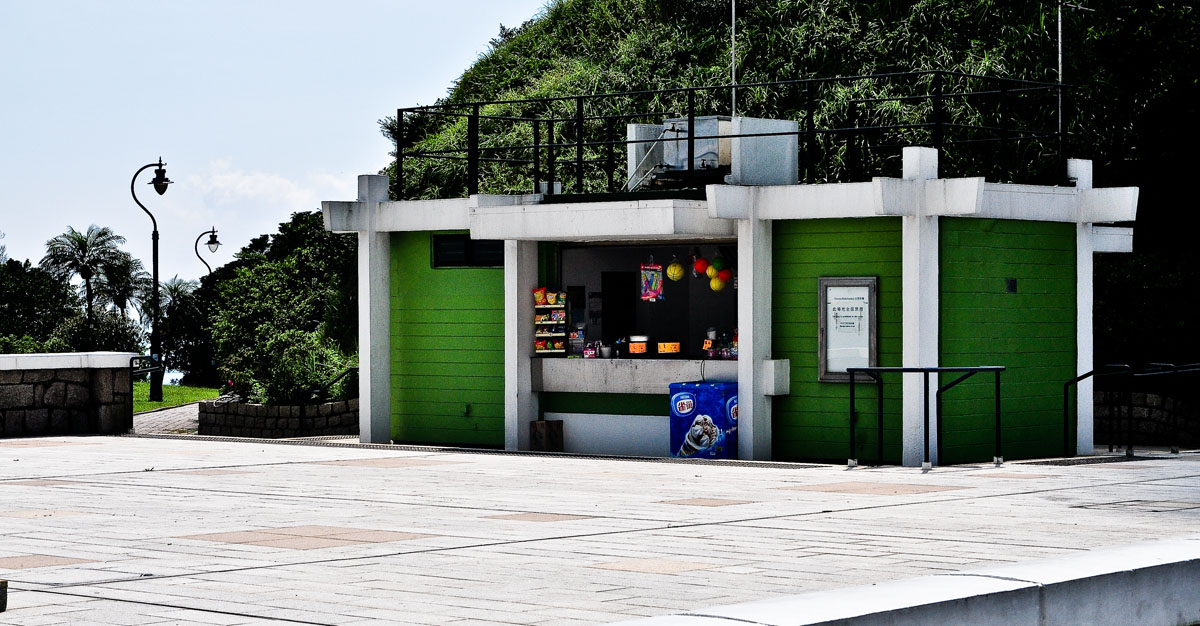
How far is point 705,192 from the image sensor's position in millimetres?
17984

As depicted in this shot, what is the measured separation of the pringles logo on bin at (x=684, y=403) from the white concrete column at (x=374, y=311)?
412 cm

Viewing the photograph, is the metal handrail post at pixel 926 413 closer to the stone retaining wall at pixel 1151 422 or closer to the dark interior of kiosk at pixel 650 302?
the dark interior of kiosk at pixel 650 302

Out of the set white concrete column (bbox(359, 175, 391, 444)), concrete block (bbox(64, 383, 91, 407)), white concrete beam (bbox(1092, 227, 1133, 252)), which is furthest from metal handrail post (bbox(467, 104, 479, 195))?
white concrete beam (bbox(1092, 227, 1133, 252))

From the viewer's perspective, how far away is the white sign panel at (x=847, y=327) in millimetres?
17375

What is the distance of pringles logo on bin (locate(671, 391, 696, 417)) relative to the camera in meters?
18.1

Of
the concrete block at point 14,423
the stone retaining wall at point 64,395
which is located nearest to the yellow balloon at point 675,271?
the stone retaining wall at point 64,395

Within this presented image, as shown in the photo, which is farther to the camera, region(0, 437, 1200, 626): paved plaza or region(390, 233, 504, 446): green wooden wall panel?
region(390, 233, 504, 446): green wooden wall panel

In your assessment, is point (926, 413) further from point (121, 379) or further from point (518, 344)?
point (121, 379)

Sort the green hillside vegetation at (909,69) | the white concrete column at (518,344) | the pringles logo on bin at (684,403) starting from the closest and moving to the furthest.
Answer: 1. the pringles logo on bin at (684,403)
2. the white concrete column at (518,344)
3. the green hillside vegetation at (909,69)

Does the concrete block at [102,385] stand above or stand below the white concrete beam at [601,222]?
below

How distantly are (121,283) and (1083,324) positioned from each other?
51.4 metres

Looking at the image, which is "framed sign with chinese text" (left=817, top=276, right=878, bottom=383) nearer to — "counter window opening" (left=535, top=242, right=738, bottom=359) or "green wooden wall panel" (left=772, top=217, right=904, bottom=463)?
"green wooden wall panel" (left=772, top=217, right=904, bottom=463)

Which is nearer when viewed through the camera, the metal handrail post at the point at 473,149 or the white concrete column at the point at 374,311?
the metal handrail post at the point at 473,149

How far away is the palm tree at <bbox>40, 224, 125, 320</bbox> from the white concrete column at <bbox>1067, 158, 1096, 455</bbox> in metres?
51.2
